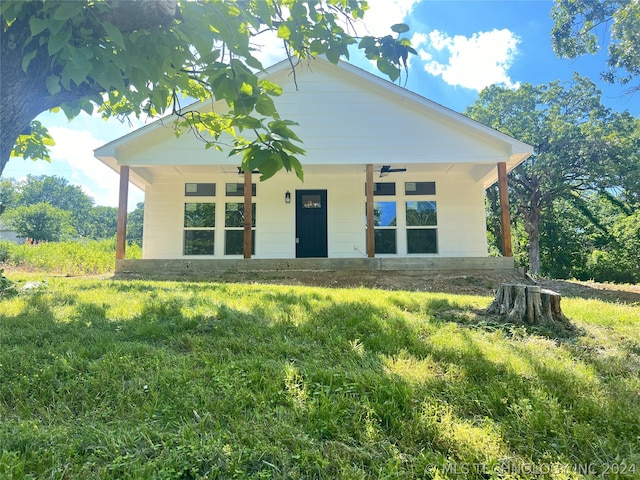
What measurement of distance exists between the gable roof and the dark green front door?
5.51 feet

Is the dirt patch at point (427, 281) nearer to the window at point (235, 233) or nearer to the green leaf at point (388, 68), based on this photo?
the window at point (235, 233)

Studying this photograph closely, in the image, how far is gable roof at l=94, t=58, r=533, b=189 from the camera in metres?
9.03

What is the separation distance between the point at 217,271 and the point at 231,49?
6412 mm

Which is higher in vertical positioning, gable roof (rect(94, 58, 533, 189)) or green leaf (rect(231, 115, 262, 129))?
gable roof (rect(94, 58, 533, 189))

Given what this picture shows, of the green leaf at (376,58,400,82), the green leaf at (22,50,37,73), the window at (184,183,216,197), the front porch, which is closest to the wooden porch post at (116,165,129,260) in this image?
the front porch

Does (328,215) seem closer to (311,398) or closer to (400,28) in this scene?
(400,28)

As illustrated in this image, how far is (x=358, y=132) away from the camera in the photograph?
9.28 metres

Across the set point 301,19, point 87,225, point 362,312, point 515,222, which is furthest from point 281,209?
point 87,225

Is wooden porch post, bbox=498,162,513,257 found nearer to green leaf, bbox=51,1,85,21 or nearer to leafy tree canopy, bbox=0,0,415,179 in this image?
leafy tree canopy, bbox=0,0,415,179

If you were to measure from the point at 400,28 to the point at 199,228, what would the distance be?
9417 millimetres

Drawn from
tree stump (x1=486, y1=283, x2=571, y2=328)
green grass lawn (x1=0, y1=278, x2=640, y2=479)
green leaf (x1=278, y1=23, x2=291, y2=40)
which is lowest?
green grass lawn (x1=0, y1=278, x2=640, y2=479)

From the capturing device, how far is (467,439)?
1.70 meters

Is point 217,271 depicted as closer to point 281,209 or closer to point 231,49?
point 281,209

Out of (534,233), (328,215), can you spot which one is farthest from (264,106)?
(534,233)
